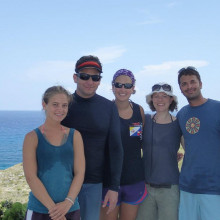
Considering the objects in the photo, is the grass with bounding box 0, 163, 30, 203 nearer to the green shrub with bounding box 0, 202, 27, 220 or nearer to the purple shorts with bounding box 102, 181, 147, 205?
the green shrub with bounding box 0, 202, 27, 220

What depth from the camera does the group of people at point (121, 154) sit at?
439 centimetres

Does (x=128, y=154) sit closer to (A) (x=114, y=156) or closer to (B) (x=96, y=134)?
(A) (x=114, y=156)

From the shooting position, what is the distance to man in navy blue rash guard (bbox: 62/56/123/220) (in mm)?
5223

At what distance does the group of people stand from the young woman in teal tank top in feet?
0.05

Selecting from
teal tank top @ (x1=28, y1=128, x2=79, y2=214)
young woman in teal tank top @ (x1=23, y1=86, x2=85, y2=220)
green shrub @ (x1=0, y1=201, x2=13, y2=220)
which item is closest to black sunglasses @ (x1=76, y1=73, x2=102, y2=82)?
young woman in teal tank top @ (x1=23, y1=86, x2=85, y2=220)

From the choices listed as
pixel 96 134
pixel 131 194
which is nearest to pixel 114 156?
pixel 96 134

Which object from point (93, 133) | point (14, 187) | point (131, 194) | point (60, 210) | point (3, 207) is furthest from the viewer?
point (14, 187)

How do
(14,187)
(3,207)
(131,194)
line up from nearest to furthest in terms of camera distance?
(131,194), (3,207), (14,187)

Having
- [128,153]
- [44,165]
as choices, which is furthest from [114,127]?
[44,165]

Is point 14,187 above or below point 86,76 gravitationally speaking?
below

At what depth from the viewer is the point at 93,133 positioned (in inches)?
208

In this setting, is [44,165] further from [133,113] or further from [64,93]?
[133,113]

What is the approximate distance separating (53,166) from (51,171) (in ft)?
0.27

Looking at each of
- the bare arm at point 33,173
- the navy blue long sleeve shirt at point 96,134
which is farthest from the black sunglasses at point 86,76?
the bare arm at point 33,173
